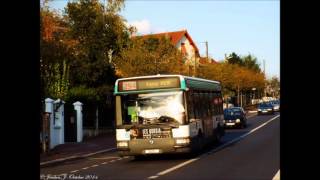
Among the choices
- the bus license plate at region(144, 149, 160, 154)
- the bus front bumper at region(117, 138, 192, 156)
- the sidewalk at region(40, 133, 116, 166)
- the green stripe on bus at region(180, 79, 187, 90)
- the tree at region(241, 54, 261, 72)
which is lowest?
the sidewalk at region(40, 133, 116, 166)

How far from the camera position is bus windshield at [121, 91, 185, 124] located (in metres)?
16.5

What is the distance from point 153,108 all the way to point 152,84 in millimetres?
833

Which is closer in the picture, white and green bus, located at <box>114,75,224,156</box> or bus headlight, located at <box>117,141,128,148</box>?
white and green bus, located at <box>114,75,224,156</box>

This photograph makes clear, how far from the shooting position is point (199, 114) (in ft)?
61.9

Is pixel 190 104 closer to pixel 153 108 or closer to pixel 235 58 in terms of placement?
pixel 153 108

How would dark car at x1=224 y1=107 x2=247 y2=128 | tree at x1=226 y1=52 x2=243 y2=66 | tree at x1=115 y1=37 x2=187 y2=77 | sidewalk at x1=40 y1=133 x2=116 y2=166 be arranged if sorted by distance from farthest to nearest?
tree at x1=226 y1=52 x2=243 y2=66, tree at x1=115 y1=37 x2=187 y2=77, dark car at x1=224 y1=107 x2=247 y2=128, sidewalk at x1=40 y1=133 x2=116 y2=166

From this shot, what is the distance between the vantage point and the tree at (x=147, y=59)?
39.7 meters

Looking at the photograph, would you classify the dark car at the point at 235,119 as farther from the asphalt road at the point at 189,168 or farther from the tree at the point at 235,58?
the tree at the point at 235,58

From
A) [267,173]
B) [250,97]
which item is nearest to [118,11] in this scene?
[267,173]

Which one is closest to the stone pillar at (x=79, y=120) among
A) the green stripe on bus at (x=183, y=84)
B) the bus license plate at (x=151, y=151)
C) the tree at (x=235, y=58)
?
the bus license plate at (x=151, y=151)

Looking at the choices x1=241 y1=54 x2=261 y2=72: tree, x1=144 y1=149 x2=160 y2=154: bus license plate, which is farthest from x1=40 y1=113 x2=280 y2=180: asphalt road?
x1=241 y1=54 x2=261 y2=72: tree

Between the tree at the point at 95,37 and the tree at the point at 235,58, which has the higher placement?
the tree at the point at 235,58

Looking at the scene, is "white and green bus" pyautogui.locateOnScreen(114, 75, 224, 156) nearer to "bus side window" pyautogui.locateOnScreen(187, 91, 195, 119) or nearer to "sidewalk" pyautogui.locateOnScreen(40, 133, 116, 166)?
"bus side window" pyautogui.locateOnScreen(187, 91, 195, 119)
